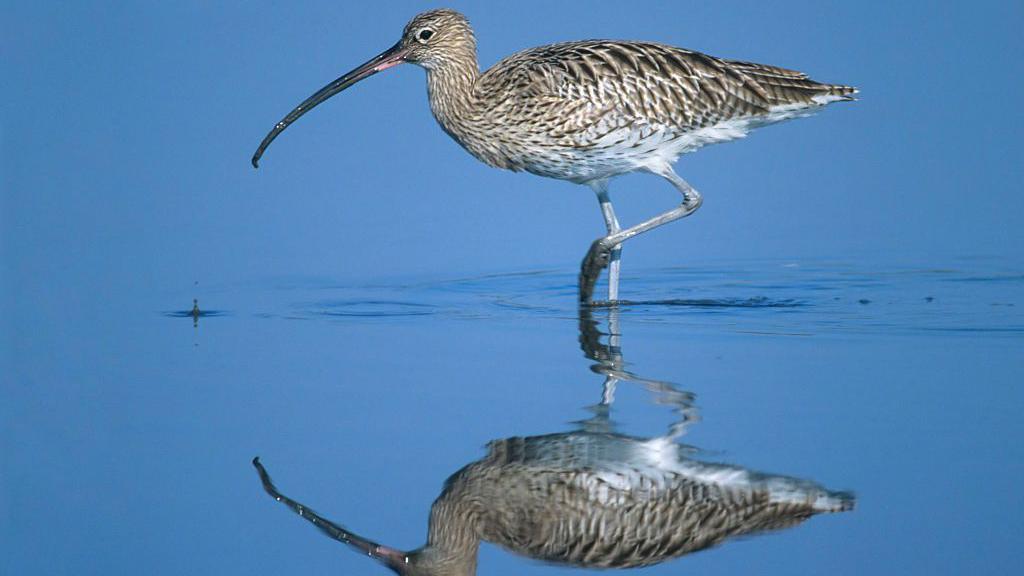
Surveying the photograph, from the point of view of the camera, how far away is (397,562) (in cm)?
583

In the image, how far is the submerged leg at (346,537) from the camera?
5.84m

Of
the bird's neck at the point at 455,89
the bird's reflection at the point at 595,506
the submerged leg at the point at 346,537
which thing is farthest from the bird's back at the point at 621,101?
the submerged leg at the point at 346,537

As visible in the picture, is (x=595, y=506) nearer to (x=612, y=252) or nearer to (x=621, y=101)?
(x=621, y=101)

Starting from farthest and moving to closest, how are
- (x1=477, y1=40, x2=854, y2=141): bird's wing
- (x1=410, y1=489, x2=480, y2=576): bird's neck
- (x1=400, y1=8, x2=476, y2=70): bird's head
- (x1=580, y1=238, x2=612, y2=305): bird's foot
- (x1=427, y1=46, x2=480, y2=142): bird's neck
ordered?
1. (x1=400, y1=8, x2=476, y2=70): bird's head
2. (x1=427, y1=46, x2=480, y2=142): bird's neck
3. (x1=580, y1=238, x2=612, y2=305): bird's foot
4. (x1=477, y1=40, x2=854, y2=141): bird's wing
5. (x1=410, y1=489, x2=480, y2=576): bird's neck

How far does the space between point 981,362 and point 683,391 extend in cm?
207

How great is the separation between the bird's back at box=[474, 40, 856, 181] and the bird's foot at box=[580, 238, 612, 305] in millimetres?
579

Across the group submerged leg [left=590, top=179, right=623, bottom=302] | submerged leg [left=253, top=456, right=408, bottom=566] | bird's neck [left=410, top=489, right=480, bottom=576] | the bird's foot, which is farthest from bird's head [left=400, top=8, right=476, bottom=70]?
bird's neck [left=410, top=489, right=480, bottom=576]

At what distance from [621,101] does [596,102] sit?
22cm

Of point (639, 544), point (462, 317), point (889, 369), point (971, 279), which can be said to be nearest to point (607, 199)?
point (462, 317)

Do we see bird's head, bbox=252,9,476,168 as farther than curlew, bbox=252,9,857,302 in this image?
Yes

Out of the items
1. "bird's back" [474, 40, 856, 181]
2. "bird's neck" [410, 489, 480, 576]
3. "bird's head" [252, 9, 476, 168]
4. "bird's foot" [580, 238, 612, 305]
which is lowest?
"bird's neck" [410, 489, 480, 576]

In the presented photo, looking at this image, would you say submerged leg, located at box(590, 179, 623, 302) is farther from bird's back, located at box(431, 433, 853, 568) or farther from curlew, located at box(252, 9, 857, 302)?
bird's back, located at box(431, 433, 853, 568)

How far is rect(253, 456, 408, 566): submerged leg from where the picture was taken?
5.84 metres

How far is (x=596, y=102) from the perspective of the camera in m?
11.2
